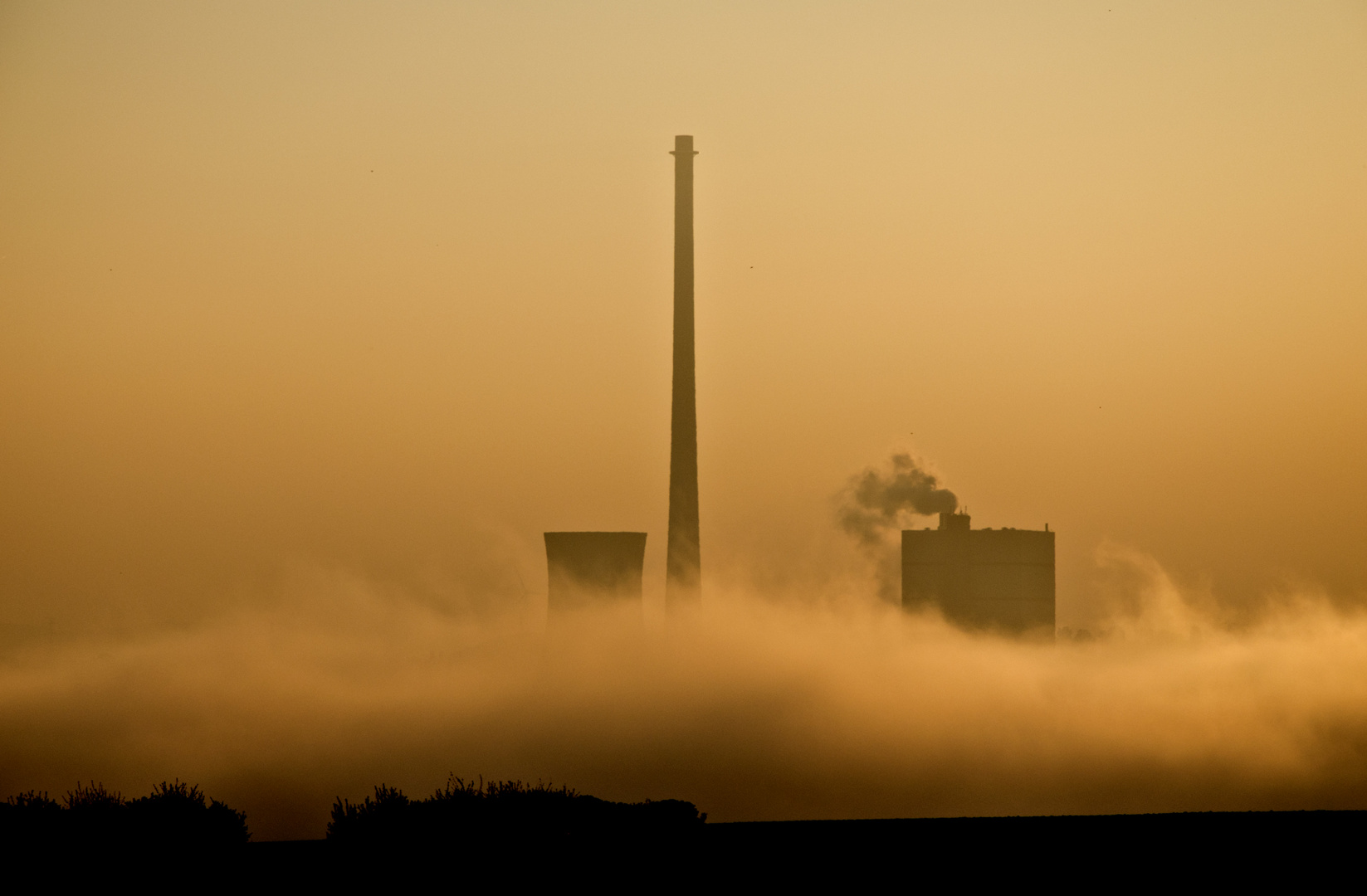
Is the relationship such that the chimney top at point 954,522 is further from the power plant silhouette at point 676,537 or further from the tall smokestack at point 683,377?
the tall smokestack at point 683,377

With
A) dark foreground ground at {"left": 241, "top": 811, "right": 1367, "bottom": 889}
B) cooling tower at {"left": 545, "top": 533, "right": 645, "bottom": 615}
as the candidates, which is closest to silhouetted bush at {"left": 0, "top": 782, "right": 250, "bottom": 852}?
dark foreground ground at {"left": 241, "top": 811, "right": 1367, "bottom": 889}

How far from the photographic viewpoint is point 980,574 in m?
115

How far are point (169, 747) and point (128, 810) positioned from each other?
122863mm

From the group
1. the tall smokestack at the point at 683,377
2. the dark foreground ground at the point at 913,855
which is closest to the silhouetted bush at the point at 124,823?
the dark foreground ground at the point at 913,855

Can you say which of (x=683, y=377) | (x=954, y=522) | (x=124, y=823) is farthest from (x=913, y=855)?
(x=954, y=522)

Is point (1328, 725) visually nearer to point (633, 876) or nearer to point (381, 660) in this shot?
point (381, 660)

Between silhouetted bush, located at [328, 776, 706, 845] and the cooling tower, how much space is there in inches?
2300

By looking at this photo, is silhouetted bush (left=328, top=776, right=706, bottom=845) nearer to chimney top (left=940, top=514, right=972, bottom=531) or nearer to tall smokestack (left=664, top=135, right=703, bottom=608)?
tall smokestack (left=664, top=135, right=703, bottom=608)

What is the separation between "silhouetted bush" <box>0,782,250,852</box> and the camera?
1692 cm

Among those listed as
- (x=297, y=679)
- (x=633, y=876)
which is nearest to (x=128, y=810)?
(x=633, y=876)

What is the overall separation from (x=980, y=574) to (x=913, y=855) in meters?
96.6

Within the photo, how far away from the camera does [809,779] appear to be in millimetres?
139750

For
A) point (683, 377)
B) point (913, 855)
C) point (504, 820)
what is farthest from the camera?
point (683, 377)

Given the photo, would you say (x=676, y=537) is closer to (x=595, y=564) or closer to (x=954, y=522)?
(x=595, y=564)
